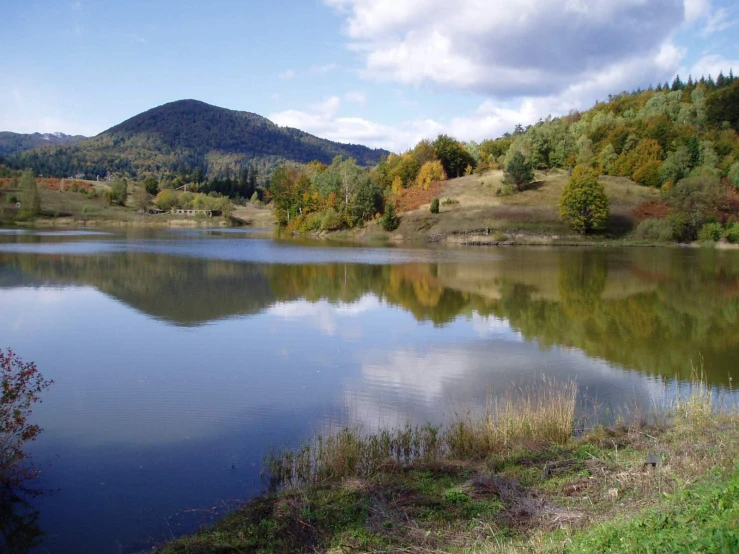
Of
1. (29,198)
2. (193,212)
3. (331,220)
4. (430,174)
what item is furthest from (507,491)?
(193,212)

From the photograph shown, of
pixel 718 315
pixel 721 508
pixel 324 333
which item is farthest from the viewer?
pixel 718 315

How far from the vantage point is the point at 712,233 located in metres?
62.8

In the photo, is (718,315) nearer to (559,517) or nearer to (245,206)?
(559,517)

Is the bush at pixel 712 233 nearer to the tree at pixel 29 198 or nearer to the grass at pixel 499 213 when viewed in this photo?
the grass at pixel 499 213

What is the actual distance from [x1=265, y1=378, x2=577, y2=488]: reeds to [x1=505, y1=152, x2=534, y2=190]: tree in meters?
74.1

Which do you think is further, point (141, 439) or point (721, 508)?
point (141, 439)

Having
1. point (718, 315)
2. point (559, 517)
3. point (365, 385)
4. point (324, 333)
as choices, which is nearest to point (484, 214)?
point (718, 315)

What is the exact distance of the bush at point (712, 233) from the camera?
206 ft

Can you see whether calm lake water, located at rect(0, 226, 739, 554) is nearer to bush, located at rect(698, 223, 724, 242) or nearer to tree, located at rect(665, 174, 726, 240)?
bush, located at rect(698, 223, 724, 242)

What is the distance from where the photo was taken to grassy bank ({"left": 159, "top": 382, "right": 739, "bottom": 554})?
563 cm

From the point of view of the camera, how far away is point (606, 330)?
20.7m

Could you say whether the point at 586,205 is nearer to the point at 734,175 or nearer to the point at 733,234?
the point at 733,234

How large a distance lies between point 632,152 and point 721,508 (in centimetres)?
9222

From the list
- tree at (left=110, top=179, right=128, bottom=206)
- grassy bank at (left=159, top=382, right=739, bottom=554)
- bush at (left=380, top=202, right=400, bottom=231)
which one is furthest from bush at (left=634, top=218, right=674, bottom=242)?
tree at (left=110, top=179, right=128, bottom=206)
